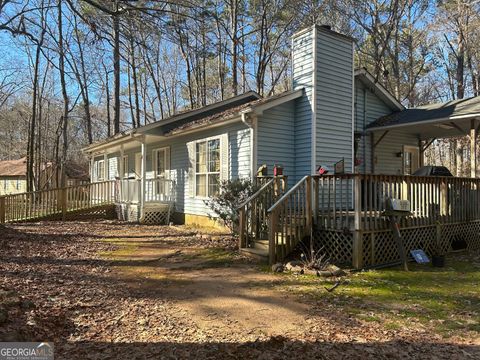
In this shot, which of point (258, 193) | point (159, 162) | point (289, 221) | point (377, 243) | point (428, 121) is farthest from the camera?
point (159, 162)

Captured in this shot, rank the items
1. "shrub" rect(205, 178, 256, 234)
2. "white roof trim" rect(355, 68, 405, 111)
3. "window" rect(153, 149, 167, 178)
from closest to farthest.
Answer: "shrub" rect(205, 178, 256, 234) → "white roof trim" rect(355, 68, 405, 111) → "window" rect(153, 149, 167, 178)

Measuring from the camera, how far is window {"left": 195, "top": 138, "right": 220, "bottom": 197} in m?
11.5

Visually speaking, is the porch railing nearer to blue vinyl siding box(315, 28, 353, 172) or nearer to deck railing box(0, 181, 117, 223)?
deck railing box(0, 181, 117, 223)

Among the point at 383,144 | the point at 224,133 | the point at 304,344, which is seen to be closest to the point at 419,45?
the point at 383,144

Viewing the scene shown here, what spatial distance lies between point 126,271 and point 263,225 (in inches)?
115

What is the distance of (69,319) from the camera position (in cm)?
421

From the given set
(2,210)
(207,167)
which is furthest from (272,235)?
(2,210)

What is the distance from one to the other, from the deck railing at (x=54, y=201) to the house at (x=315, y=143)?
1615 mm

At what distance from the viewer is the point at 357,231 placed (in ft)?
22.6

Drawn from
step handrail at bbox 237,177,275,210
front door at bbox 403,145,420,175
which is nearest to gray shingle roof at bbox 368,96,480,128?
front door at bbox 403,145,420,175

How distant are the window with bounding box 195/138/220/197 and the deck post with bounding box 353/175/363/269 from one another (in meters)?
5.13

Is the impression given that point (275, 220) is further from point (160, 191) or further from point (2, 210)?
point (2, 210)

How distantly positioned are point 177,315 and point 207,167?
756cm

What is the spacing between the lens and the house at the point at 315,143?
7.40 m
